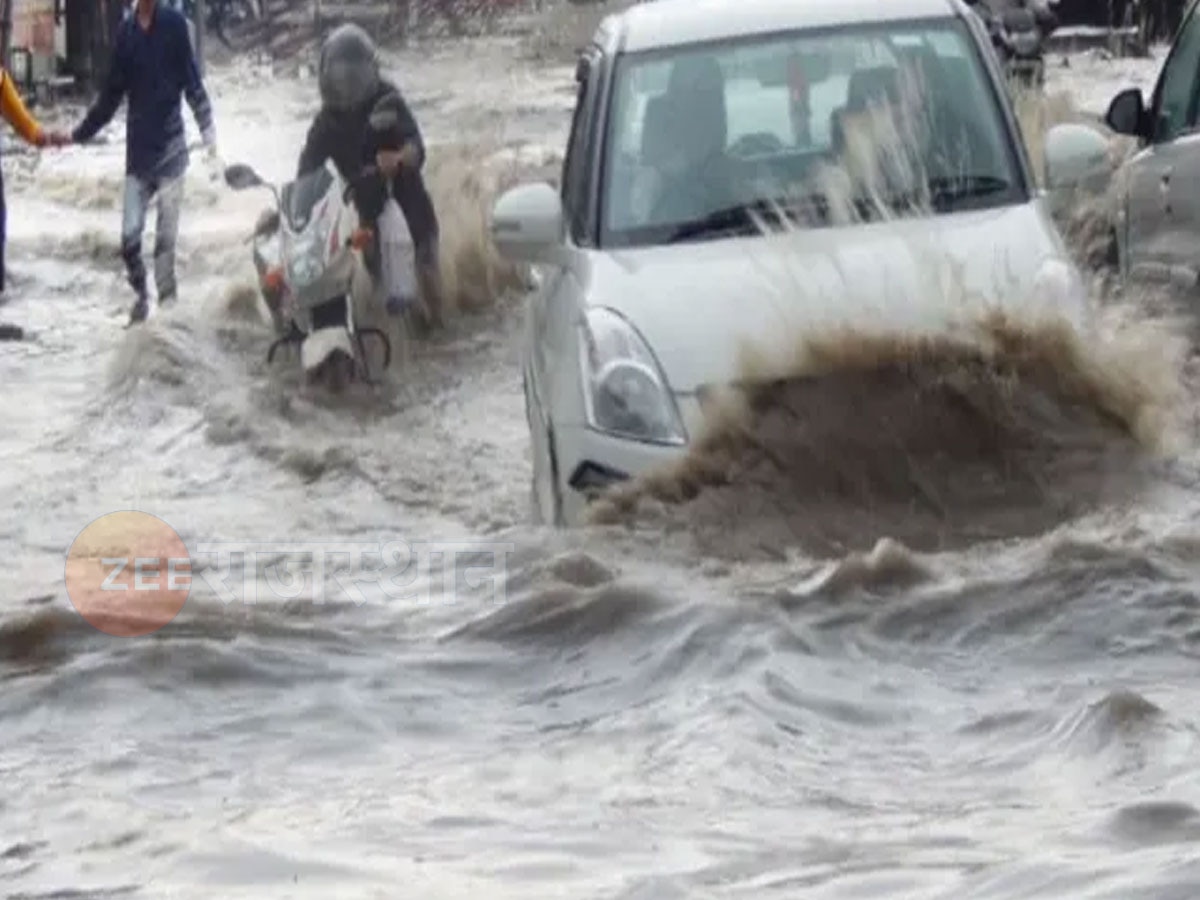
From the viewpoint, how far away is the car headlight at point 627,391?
7.89 m

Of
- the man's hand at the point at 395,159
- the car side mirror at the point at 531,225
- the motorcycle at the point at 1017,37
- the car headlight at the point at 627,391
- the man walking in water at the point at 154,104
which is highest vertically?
the car side mirror at the point at 531,225

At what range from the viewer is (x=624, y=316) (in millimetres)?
8102

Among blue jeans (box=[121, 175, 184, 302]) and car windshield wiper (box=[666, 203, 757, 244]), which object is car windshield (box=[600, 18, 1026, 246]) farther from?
blue jeans (box=[121, 175, 184, 302])

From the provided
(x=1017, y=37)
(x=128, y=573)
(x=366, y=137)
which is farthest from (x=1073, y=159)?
(x=1017, y=37)

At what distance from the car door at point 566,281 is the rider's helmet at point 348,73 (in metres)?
4.20

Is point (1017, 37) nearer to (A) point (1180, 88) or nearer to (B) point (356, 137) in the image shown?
(B) point (356, 137)

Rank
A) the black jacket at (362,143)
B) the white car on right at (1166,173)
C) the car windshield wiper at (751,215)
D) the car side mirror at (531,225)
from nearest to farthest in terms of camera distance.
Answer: the car windshield wiper at (751,215) → the car side mirror at (531,225) → the white car on right at (1166,173) → the black jacket at (362,143)

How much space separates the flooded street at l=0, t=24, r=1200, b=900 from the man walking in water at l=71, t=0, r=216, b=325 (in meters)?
5.74

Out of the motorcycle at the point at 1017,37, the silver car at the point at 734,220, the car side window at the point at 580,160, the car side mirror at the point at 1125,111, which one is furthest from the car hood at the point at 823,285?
the motorcycle at the point at 1017,37

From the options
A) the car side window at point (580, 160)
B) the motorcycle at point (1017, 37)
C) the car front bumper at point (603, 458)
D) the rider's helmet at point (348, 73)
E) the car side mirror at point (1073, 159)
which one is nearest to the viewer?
the car front bumper at point (603, 458)

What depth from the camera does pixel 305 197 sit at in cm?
1309

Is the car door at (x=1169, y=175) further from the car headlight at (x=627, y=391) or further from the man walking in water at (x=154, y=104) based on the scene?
the man walking in water at (x=154, y=104)

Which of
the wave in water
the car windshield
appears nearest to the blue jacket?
the car windshield

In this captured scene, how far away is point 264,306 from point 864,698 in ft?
29.8
